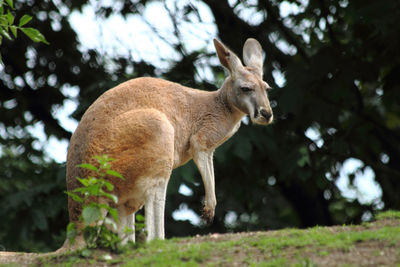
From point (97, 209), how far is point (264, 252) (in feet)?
6.71

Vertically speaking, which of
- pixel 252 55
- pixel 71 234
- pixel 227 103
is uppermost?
pixel 252 55

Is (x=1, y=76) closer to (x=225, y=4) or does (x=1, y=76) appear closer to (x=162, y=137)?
(x=225, y=4)

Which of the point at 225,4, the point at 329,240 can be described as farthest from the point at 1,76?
the point at 329,240

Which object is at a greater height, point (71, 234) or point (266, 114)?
point (266, 114)

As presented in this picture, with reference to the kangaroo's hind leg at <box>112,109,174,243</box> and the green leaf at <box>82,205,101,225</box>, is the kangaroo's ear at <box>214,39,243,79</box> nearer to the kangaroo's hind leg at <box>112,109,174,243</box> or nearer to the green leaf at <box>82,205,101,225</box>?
the kangaroo's hind leg at <box>112,109,174,243</box>

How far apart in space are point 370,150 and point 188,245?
921 centimetres

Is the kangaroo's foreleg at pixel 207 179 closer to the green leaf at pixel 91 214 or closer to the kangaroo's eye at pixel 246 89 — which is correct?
the kangaroo's eye at pixel 246 89

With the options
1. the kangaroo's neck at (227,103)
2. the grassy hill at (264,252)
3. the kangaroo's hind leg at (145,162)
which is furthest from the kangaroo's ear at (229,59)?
the grassy hill at (264,252)

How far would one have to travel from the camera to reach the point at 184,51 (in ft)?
51.2

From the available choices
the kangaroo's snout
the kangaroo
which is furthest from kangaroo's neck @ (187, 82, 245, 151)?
the kangaroo's snout

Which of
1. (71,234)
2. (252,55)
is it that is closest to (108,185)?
(71,234)

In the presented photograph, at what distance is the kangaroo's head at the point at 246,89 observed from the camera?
9.16 meters

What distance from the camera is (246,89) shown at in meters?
9.39

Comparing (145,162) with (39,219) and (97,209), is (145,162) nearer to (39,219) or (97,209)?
(97,209)
